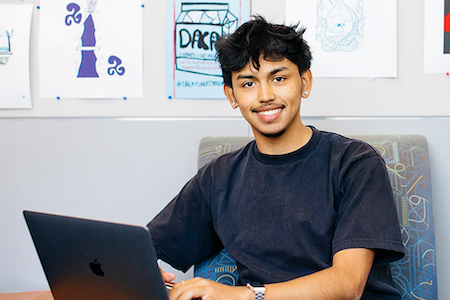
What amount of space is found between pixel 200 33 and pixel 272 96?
461 mm

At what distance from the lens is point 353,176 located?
2.96 feet

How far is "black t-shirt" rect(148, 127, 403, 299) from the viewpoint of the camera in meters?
0.86

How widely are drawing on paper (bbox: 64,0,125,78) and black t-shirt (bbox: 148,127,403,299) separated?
51 cm

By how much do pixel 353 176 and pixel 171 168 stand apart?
0.65 meters

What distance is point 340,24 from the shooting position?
129 centimetres

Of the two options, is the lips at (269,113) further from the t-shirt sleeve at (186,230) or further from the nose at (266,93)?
the t-shirt sleeve at (186,230)

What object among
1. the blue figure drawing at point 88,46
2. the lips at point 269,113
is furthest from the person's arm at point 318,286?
the blue figure drawing at point 88,46

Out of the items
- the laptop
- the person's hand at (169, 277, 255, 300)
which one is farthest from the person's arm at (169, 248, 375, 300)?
the laptop

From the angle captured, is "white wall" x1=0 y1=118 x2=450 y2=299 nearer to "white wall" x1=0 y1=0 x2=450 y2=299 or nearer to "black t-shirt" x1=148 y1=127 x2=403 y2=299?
"white wall" x1=0 y1=0 x2=450 y2=299

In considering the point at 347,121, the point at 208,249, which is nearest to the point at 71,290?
the point at 208,249

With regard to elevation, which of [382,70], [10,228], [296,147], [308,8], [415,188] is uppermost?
[308,8]

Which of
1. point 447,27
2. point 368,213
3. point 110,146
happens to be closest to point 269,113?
point 368,213

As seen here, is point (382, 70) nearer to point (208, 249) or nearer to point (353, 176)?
point (353, 176)

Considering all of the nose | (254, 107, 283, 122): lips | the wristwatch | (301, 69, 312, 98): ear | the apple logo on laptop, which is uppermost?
(301, 69, 312, 98): ear
